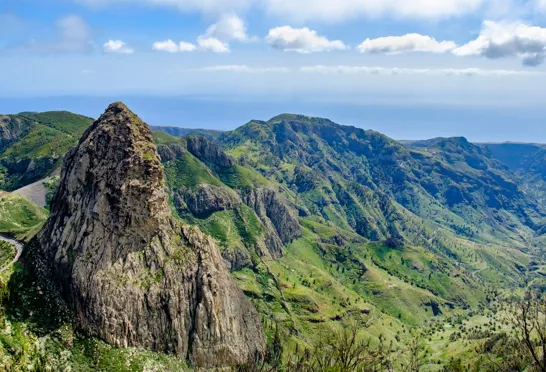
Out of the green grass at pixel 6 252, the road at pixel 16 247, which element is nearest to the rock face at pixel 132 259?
the road at pixel 16 247

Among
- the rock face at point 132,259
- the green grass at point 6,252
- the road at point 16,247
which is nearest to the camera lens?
the road at point 16,247

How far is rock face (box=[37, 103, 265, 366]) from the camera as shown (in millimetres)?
146250

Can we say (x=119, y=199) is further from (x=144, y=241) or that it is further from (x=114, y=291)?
(x=114, y=291)

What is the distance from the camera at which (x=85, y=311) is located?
142 metres

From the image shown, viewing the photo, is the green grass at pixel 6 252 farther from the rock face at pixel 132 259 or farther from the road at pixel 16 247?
the rock face at pixel 132 259

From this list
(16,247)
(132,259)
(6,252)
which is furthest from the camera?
(16,247)

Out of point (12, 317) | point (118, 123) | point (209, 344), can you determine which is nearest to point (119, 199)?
point (118, 123)

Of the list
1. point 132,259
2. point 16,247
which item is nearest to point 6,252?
point 16,247

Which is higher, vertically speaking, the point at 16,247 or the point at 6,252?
the point at 16,247

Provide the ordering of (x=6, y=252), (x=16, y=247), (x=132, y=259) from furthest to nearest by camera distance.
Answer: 1. (x=16, y=247)
2. (x=132, y=259)
3. (x=6, y=252)

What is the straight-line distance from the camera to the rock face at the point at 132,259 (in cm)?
14625

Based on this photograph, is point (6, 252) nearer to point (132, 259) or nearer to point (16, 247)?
point (16, 247)

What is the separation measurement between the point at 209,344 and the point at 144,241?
43625mm

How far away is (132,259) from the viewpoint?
15650 centimetres
